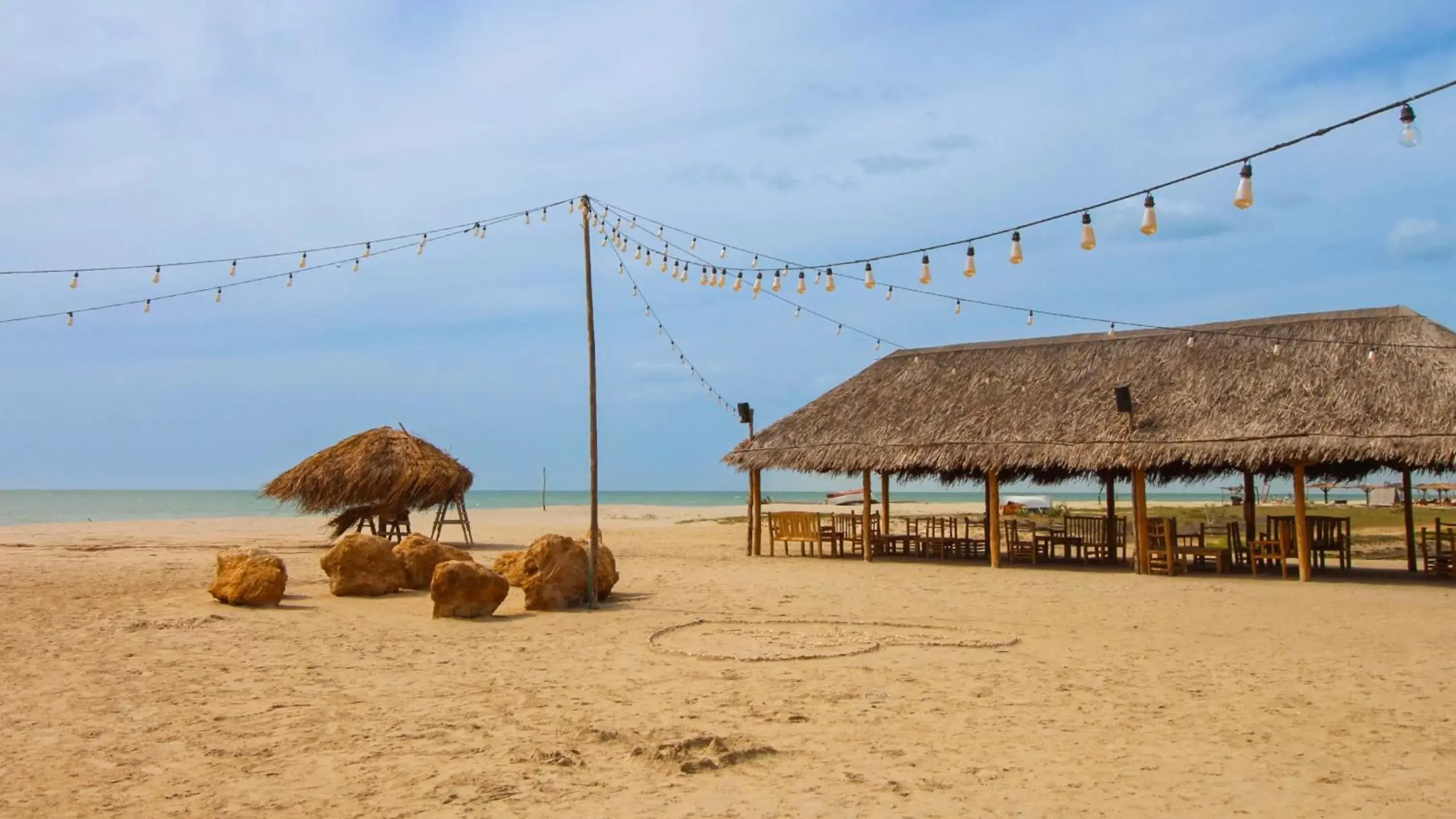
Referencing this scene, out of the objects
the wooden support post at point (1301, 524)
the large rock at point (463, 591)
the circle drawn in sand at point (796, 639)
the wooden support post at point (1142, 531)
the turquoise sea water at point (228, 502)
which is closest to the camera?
the circle drawn in sand at point (796, 639)

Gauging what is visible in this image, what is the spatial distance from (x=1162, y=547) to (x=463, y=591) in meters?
10.2

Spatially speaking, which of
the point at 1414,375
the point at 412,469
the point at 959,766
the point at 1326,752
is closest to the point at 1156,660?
the point at 1326,752

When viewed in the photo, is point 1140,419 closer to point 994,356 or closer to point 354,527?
point 994,356

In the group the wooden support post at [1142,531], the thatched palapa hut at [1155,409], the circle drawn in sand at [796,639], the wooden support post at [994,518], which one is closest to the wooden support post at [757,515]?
the thatched palapa hut at [1155,409]

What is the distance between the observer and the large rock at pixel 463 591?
32.0 ft

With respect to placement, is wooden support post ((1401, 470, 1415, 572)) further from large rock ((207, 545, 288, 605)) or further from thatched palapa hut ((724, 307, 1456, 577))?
large rock ((207, 545, 288, 605))

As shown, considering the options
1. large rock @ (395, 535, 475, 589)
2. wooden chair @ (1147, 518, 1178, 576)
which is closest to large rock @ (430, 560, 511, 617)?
large rock @ (395, 535, 475, 589)

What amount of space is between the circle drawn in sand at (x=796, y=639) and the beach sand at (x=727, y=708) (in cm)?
6

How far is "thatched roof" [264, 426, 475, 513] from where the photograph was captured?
18.1m

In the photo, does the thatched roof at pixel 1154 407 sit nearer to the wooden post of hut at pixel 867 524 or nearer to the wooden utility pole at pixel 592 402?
the wooden post of hut at pixel 867 524

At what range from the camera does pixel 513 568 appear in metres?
11.5

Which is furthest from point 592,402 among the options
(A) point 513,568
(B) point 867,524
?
(B) point 867,524

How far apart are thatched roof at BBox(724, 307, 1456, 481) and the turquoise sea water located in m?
15.9

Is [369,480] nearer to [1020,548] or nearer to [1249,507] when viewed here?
[1020,548]
